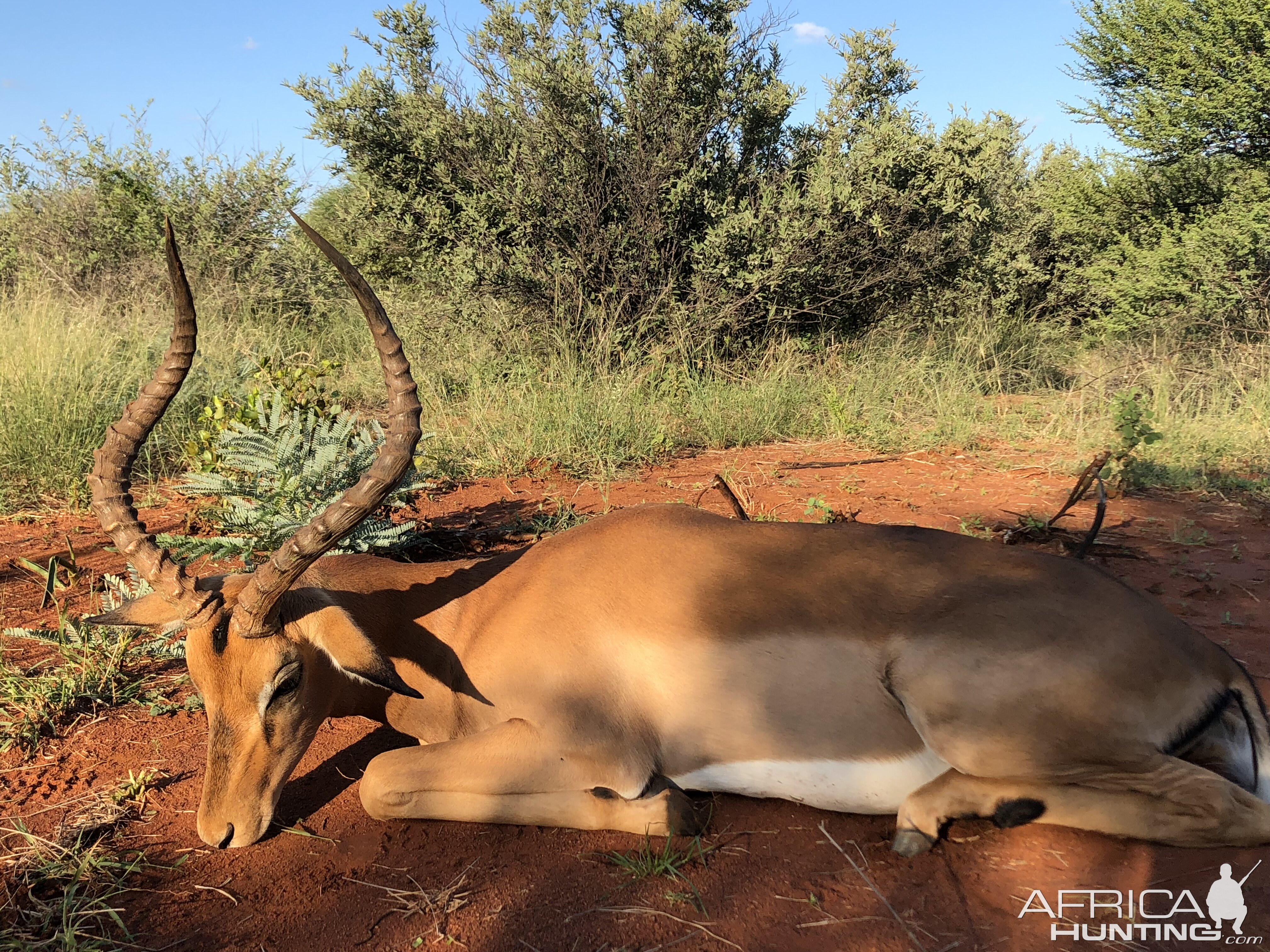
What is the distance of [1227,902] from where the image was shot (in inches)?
99.9

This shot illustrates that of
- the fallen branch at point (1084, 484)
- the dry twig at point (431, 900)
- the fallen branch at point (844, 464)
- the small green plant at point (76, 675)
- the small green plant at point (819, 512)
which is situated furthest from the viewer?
the fallen branch at point (844, 464)

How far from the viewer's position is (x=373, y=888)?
110 inches

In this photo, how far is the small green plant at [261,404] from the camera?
17.9 feet

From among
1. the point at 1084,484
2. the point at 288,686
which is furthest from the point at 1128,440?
the point at 288,686

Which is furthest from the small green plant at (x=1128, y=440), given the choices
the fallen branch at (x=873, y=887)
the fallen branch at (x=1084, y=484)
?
the fallen branch at (x=873, y=887)

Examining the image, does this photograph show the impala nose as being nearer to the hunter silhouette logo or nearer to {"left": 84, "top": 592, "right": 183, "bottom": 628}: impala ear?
{"left": 84, "top": 592, "right": 183, "bottom": 628}: impala ear

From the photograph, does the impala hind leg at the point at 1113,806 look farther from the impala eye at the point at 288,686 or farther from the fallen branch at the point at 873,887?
the impala eye at the point at 288,686

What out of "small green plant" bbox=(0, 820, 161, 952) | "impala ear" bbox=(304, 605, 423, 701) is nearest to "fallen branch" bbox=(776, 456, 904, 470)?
"impala ear" bbox=(304, 605, 423, 701)

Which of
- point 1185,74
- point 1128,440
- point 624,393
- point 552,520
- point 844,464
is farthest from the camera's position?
point 1185,74

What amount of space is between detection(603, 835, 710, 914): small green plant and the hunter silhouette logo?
4.75ft

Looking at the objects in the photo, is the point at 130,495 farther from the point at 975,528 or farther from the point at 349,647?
the point at 975,528

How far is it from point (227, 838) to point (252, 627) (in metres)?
0.68

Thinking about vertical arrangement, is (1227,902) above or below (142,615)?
below

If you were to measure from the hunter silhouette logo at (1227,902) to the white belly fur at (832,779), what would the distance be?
0.78m
